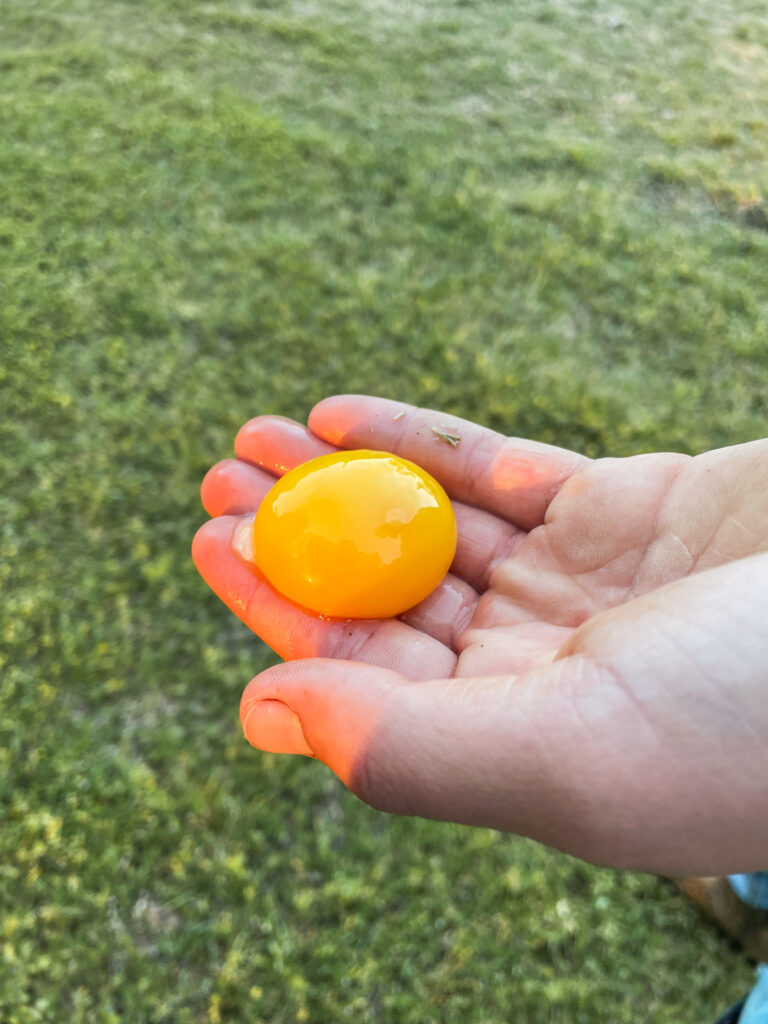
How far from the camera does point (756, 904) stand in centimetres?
302

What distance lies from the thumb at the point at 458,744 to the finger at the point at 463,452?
132 cm

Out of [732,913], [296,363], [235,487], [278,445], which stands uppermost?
[278,445]

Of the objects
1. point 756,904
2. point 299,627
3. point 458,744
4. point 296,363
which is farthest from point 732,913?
point 296,363

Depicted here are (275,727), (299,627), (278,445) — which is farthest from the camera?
(278,445)

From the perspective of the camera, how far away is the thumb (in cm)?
179

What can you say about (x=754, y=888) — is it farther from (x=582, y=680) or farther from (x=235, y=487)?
(x=235, y=487)

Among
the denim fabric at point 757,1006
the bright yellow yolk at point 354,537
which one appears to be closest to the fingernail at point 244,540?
the bright yellow yolk at point 354,537

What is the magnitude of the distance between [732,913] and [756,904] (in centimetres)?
24

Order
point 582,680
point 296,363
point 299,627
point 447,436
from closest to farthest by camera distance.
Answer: point 582,680
point 299,627
point 447,436
point 296,363

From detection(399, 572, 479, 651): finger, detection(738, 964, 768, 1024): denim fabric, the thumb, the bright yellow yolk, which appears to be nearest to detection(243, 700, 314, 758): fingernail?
the thumb

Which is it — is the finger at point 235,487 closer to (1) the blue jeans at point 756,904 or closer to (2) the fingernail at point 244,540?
(2) the fingernail at point 244,540

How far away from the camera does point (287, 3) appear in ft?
25.1

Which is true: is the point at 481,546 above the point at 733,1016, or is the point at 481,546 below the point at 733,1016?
above

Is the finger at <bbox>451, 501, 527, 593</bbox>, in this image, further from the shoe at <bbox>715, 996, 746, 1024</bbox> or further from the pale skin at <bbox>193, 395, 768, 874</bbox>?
the shoe at <bbox>715, 996, 746, 1024</bbox>
